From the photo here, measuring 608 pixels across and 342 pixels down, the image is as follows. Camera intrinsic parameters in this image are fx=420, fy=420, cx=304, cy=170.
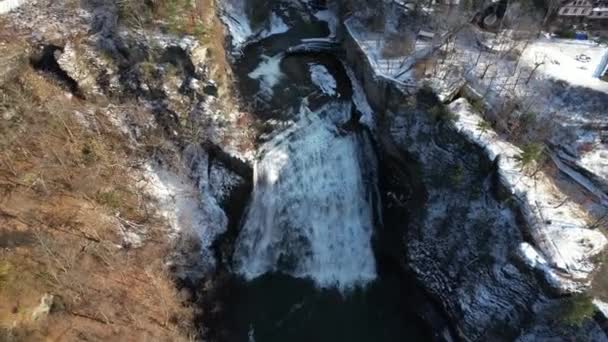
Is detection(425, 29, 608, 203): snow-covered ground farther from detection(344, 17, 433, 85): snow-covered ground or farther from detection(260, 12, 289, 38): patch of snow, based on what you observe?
detection(260, 12, 289, 38): patch of snow

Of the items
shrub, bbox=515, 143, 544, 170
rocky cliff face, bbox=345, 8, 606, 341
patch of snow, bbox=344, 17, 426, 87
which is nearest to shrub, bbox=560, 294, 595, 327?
rocky cliff face, bbox=345, 8, 606, 341

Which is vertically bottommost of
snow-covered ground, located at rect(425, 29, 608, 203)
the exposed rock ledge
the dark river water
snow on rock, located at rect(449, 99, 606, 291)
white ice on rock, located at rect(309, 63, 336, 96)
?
the dark river water

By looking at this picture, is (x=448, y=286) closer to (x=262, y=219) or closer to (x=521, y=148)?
(x=521, y=148)

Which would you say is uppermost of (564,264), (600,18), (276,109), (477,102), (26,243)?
(600,18)

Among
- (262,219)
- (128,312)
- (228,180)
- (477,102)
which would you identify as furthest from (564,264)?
(128,312)

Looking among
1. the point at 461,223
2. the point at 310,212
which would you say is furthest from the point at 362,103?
the point at 461,223

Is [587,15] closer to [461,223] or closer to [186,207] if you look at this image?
[461,223]
